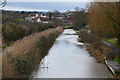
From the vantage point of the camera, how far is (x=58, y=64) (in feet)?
37.4

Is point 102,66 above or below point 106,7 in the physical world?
below

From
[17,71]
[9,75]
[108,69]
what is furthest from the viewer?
[108,69]

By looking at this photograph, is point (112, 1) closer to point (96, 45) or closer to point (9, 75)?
point (9, 75)

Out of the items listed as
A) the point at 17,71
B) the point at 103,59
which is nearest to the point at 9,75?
the point at 17,71

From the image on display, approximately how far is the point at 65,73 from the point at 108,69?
2308 millimetres

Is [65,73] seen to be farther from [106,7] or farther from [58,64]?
[106,7]

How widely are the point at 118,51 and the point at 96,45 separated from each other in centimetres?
420

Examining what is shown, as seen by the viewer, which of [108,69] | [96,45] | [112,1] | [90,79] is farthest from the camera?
[96,45]

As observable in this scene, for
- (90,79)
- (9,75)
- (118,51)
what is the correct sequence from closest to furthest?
(9,75) < (90,79) < (118,51)

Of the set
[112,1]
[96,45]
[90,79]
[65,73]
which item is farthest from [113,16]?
[96,45]

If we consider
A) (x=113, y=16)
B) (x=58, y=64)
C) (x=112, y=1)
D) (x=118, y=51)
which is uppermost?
(x=112, y=1)

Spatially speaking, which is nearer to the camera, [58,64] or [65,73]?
[65,73]

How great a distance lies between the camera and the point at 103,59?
12078mm

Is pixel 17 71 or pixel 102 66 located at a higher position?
pixel 17 71
